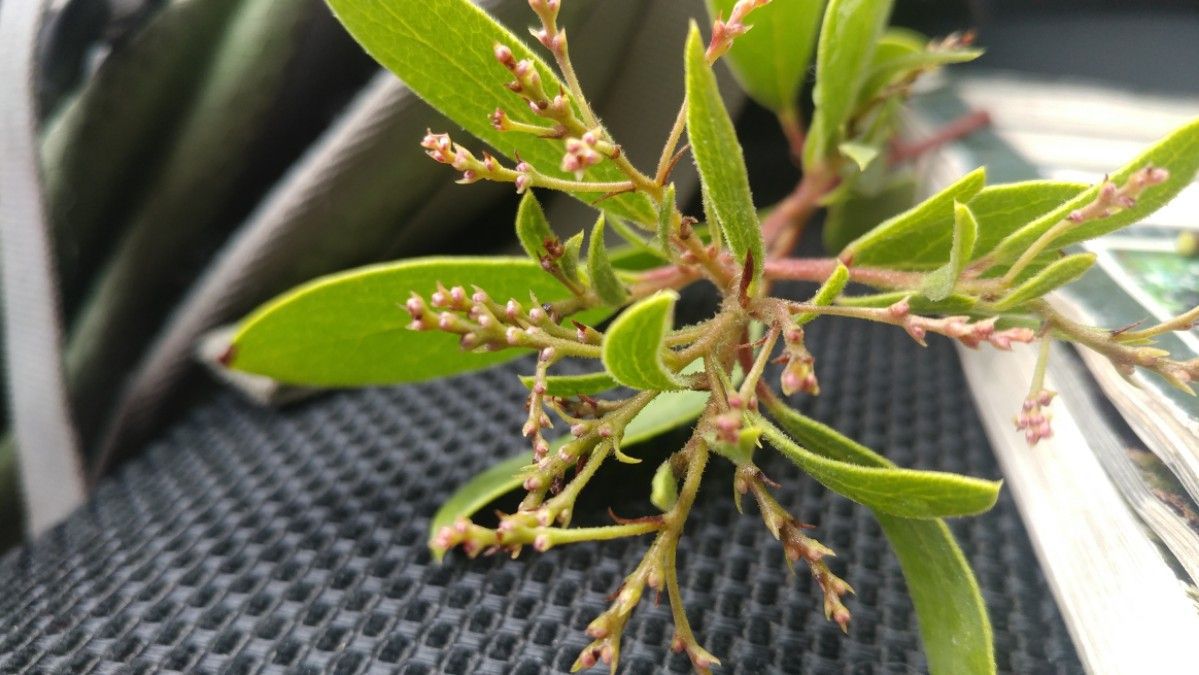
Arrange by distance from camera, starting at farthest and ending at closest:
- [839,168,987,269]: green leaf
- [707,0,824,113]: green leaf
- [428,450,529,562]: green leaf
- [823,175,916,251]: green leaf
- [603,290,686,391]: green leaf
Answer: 1. [823,175,916,251]: green leaf
2. [707,0,824,113]: green leaf
3. [428,450,529,562]: green leaf
4. [839,168,987,269]: green leaf
5. [603,290,686,391]: green leaf

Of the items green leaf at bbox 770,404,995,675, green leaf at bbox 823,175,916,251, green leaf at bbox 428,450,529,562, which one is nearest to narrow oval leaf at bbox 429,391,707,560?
green leaf at bbox 428,450,529,562

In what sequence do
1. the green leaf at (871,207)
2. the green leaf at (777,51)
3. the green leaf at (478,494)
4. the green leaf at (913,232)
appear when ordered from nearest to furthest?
the green leaf at (913,232) < the green leaf at (478,494) < the green leaf at (777,51) < the green leaf at (871,207)

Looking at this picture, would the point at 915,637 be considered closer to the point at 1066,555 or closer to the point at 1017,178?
the point at 1066,555

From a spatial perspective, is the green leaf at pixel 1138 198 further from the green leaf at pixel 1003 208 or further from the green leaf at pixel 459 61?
the green leaf at pixel 459 61

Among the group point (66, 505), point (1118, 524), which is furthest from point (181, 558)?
point (1118, 524)

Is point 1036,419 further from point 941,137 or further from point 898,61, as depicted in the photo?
point 941,137

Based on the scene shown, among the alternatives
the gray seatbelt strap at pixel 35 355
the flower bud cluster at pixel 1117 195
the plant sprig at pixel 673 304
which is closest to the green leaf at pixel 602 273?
the plant sprig at pixel 673 304

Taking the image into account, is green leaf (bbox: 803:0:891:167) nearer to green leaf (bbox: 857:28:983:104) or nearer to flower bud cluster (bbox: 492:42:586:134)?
green leaf (bbox: 857:28:983:104)
